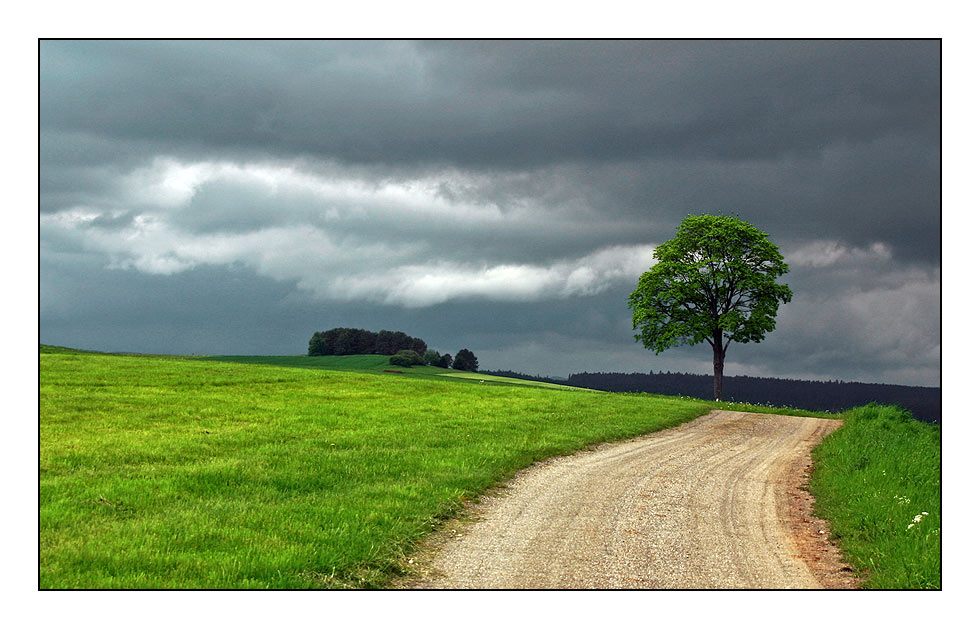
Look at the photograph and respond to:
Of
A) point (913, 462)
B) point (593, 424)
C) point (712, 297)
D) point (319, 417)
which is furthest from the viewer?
point (712, 297)

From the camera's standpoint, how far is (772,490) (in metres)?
14.4

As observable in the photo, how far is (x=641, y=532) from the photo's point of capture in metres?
10.4

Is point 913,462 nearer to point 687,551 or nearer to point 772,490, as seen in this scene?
point 772,490

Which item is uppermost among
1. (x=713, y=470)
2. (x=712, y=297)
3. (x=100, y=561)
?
(x=712, y=297)

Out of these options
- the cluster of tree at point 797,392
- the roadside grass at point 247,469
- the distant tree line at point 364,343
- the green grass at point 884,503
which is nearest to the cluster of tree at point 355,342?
the distant tree line at point 364,343

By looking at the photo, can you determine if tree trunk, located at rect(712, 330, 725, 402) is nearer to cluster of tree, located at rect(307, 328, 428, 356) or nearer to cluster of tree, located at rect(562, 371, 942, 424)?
cluster of tree, located at rect(562, 371, 942, 424)

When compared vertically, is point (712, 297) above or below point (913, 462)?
above

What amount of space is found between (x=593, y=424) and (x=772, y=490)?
958 centimetres

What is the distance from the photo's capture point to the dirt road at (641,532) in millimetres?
8391

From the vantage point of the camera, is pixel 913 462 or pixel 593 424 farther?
pixel 593 424

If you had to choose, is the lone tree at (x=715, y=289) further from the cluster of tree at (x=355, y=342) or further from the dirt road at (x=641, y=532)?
the cluster of tree at (x=355, y=342)

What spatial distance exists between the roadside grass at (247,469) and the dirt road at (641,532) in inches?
36.6
